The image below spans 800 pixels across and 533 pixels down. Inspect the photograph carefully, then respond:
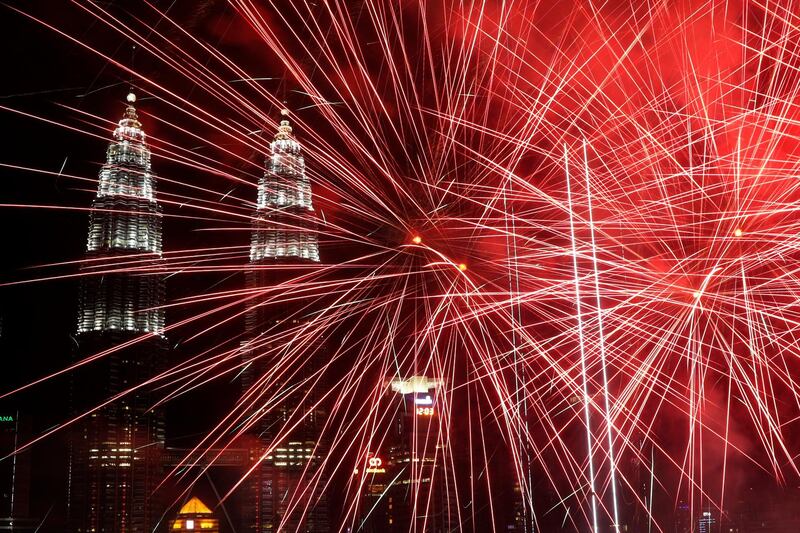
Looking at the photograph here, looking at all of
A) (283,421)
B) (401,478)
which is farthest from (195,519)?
(401,478)

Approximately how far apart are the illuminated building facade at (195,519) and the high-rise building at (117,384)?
458 inches

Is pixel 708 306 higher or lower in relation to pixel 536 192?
lower

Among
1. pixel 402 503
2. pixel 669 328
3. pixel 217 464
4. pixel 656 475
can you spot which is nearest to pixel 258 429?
pixel 217 464

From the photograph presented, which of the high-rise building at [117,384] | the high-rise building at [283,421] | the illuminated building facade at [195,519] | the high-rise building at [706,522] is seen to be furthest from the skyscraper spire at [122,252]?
the high-rise building at [706,522]

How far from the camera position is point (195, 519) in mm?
77938

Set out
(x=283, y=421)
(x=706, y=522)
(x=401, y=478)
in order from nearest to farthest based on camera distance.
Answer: (x=706, y=522), (x=401, y=478), (x=283, y=421)

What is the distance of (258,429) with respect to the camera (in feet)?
235

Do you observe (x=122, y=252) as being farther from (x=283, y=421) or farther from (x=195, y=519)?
(x=195, y=519)

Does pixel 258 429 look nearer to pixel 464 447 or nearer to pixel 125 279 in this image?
pixel 125 279

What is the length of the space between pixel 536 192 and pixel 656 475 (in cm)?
1950

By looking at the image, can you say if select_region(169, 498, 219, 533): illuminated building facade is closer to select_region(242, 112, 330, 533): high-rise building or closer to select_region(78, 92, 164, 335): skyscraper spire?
select_region(242, 112, 330, 533): high-rise building

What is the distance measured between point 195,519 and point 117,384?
20.7 metres

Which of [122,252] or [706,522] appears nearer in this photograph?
[706,522]

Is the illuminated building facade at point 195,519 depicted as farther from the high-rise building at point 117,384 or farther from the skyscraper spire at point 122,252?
the skyscraper spire at point 122,252
